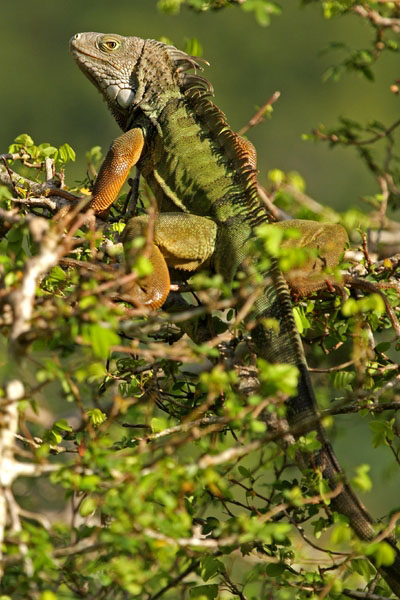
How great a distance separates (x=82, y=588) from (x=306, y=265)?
5.89ft

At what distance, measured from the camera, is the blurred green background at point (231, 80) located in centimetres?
2400

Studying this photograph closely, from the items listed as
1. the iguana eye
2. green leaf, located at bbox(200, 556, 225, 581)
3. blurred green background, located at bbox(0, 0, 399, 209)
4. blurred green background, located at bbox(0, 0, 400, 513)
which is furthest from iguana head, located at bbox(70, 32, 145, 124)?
blurred green background, located at bbox(0, 0, 399, 209)

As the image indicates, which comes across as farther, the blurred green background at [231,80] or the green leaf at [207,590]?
the blurred green background at [231,80]

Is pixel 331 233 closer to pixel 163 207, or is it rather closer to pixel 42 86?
pixel 163 207

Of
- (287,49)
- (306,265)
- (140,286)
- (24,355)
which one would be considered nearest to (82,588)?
(24,355)

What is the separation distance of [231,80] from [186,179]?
24.7m

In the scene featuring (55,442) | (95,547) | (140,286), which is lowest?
(55,442)

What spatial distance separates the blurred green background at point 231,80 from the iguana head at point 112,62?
14.8 metres

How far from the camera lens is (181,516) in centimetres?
266

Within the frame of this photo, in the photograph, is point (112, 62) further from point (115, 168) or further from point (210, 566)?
point (210, 566)

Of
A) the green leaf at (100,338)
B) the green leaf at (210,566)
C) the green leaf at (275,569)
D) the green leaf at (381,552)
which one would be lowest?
the green leaf at (210,566)

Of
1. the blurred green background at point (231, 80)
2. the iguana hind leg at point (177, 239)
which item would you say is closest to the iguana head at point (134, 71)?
the iguana hind leg at point (177, 239)

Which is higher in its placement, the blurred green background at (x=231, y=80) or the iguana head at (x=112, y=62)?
the iguana head at (x=112, y=62)

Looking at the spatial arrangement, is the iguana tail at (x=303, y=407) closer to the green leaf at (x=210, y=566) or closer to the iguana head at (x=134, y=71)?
the green leaf at (x=210, y=566)
